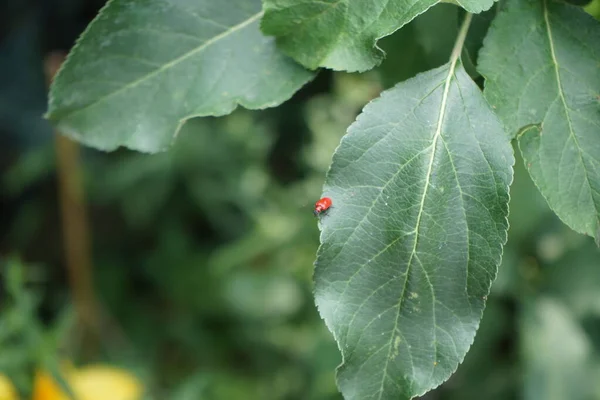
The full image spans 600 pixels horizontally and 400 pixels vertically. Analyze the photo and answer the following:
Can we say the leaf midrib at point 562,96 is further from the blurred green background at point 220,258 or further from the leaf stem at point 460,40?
the blurred green background at point 220,258

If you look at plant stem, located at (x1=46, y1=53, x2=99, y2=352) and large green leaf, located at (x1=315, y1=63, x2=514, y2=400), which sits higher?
large green leaf, located at (x1=315, y1=63, x2=514, y2=400)

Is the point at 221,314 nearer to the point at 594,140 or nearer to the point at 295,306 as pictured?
the point at 295,306

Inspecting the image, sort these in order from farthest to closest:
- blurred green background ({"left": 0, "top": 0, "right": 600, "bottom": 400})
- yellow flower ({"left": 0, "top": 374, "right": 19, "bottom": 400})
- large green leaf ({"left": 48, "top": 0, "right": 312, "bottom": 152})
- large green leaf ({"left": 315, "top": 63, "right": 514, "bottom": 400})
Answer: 1. blurred green background ({"left": 0, "top": 0, "right": 600, "bottom": 400})
2. yellow flower ({"left": 0, "top": 374, "right": 19, "bottom": 400})
3. large green leaf ({"left": 48, "top": 0, "right": 312, "bottom": 152})
4. large green leaf ({"left": 315, "top": 63, "right": 514, "bottom": 400})

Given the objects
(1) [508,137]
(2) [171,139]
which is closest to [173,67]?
(2) [171,139]

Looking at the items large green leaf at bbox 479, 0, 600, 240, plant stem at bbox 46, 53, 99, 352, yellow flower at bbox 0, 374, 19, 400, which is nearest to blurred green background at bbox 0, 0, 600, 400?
plant stem at bbox 46, 53, 99, 352

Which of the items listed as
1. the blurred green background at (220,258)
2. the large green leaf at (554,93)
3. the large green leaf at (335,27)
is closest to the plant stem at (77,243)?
the blurred green background at (220,258)

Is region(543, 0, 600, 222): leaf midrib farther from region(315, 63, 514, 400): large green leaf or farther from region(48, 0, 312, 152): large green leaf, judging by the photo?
region(48, 0, 312, 152): large green leaf
